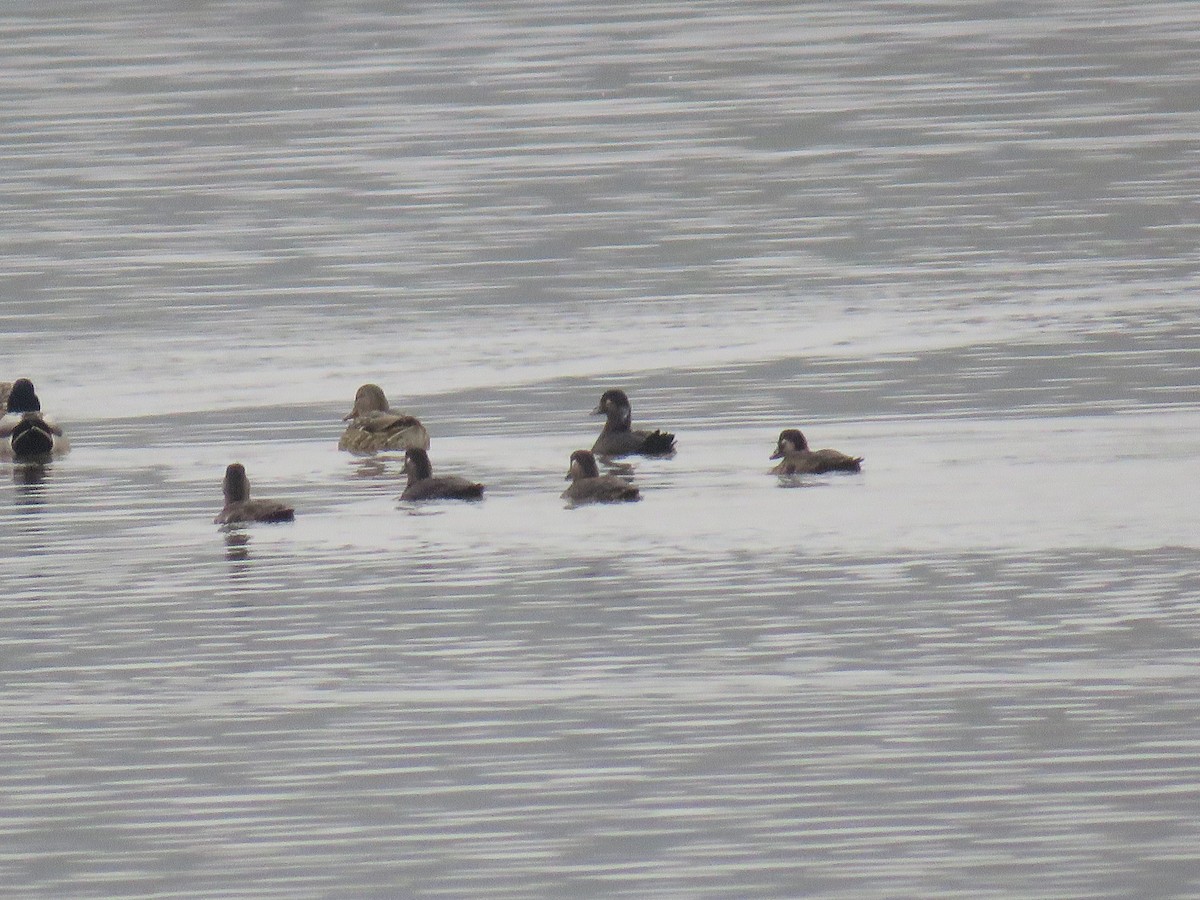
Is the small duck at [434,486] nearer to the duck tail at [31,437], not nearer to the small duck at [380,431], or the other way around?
the small duck at [380,431]

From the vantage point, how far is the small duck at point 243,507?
16562mm

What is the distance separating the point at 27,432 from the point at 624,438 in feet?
12.6

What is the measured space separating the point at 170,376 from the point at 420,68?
97.9 ft

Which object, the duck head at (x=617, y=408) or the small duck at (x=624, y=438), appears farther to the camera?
the duck head at (x=617, y=408)

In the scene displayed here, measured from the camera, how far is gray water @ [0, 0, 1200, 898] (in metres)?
11.1

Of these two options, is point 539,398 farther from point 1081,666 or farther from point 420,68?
point 420,68

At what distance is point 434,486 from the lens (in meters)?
17.0

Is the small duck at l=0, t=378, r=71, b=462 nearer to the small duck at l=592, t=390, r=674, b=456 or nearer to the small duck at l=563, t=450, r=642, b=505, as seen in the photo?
the small duck at l=592, t=390, r=674, b=456

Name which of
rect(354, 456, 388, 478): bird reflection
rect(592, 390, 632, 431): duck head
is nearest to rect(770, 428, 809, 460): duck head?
rect(592, 390, 632, 431): duck head

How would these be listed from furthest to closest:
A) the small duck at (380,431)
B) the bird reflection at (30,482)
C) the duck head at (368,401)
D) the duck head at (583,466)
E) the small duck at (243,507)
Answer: the duck head at (368,401) < the small duck at (380,431) < the bird reflection at (30,482) < the duck head at (583,466) < the small duck at (243,507)

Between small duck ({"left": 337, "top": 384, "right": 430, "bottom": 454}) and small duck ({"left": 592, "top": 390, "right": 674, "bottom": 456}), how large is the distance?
1.13 metres

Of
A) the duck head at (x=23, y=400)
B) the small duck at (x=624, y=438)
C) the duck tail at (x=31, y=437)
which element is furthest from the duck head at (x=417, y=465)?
the duck head at (x=23, y=400)

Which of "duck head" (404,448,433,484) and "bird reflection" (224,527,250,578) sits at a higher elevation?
"duck head" (404,448,433,484)

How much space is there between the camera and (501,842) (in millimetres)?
10867
